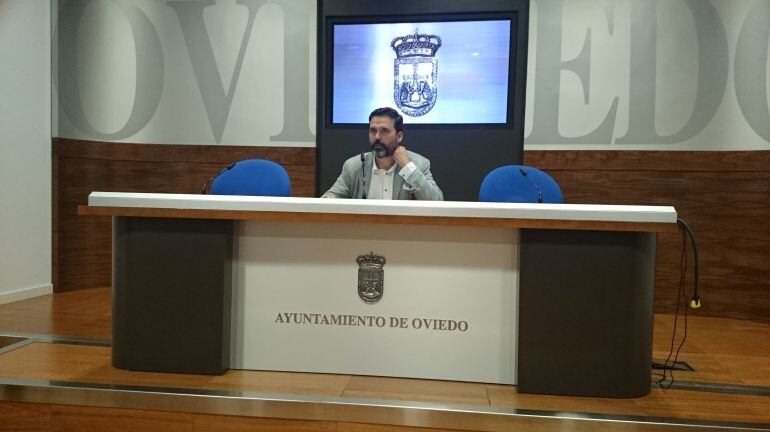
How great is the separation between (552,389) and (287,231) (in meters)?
1.10

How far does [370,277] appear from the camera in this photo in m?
2.02

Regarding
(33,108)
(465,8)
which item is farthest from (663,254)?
(33,108)

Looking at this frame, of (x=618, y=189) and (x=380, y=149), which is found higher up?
(x=380, y=149)

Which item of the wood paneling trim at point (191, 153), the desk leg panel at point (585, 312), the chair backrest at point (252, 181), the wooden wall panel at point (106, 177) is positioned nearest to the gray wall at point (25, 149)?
the wooden wall panel at point (106, 177)

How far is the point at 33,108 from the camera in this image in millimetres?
3895

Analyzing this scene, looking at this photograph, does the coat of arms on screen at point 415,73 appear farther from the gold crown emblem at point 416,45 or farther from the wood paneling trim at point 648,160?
the wood paneling trim at point 648,160

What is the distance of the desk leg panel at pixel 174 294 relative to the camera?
2016 millimetres

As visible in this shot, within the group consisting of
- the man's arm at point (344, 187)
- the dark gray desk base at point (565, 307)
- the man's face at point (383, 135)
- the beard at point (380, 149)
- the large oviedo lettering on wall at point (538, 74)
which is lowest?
the dark gray desk base at point (565, 307)

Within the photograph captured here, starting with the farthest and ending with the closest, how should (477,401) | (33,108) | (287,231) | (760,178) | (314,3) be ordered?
(314,3)
(33,108)
(760,178)
(287,231)
(477,401)

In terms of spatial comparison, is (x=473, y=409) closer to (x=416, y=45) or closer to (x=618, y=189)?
(x=618, y=189)

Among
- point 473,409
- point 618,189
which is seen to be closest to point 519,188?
point 473,409

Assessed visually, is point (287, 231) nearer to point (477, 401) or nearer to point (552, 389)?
point (477, 401)

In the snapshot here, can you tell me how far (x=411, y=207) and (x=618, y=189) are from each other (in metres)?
2.55

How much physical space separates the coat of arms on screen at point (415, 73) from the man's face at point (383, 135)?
1.23 m
